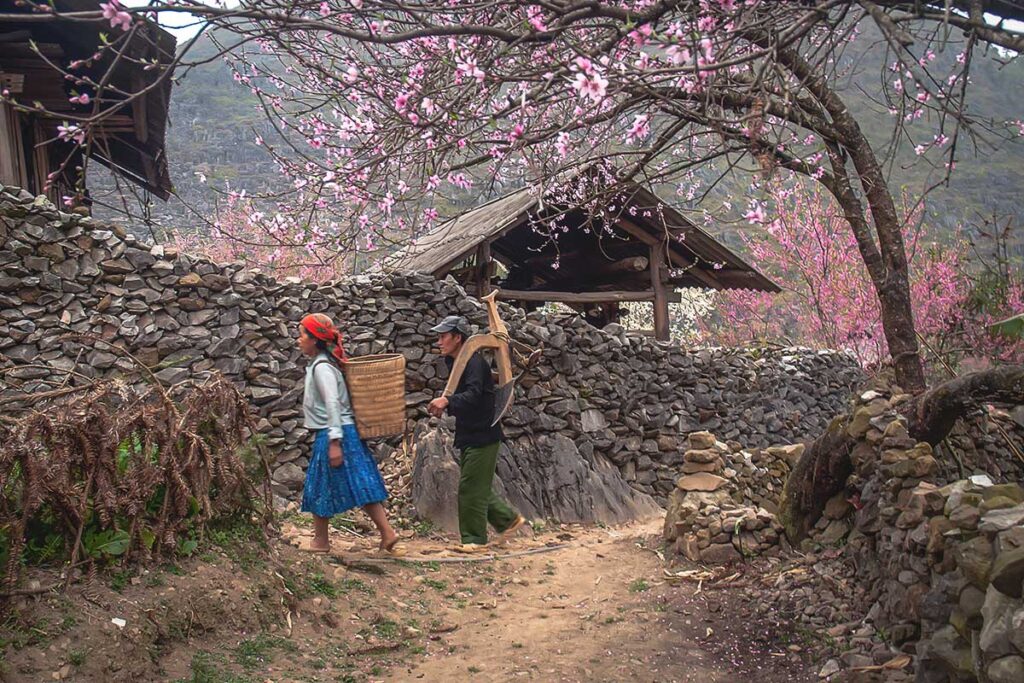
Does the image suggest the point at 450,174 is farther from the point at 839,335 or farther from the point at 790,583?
the point at 839,335

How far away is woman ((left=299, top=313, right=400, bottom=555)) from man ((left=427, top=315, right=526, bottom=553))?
887 mm

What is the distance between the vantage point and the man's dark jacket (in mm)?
6582

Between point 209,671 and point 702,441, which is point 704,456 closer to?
point 702,441

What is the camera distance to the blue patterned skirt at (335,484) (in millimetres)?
5711

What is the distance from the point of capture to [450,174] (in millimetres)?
5531

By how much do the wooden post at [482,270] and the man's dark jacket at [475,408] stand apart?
4331 mm

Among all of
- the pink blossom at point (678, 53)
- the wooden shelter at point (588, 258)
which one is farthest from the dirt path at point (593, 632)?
the wooden shelter at point (588, 258)

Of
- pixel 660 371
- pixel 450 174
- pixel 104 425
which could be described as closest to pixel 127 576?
pixel 104 425

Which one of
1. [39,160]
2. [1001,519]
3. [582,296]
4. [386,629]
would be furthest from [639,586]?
[39,160]

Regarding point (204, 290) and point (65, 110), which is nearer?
point (204, 290)

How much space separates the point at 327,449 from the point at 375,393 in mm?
532

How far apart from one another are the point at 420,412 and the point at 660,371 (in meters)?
3.90

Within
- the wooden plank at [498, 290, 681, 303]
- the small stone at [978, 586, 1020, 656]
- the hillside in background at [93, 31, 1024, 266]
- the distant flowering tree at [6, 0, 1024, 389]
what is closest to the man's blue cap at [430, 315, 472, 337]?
the distant flowering tree at [6, 0, 1024, 389]

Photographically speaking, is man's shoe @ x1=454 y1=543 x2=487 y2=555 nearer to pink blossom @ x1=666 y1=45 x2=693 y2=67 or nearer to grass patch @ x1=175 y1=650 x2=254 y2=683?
grass patch @ x1=175 y1=650 x2=254 y2=683
